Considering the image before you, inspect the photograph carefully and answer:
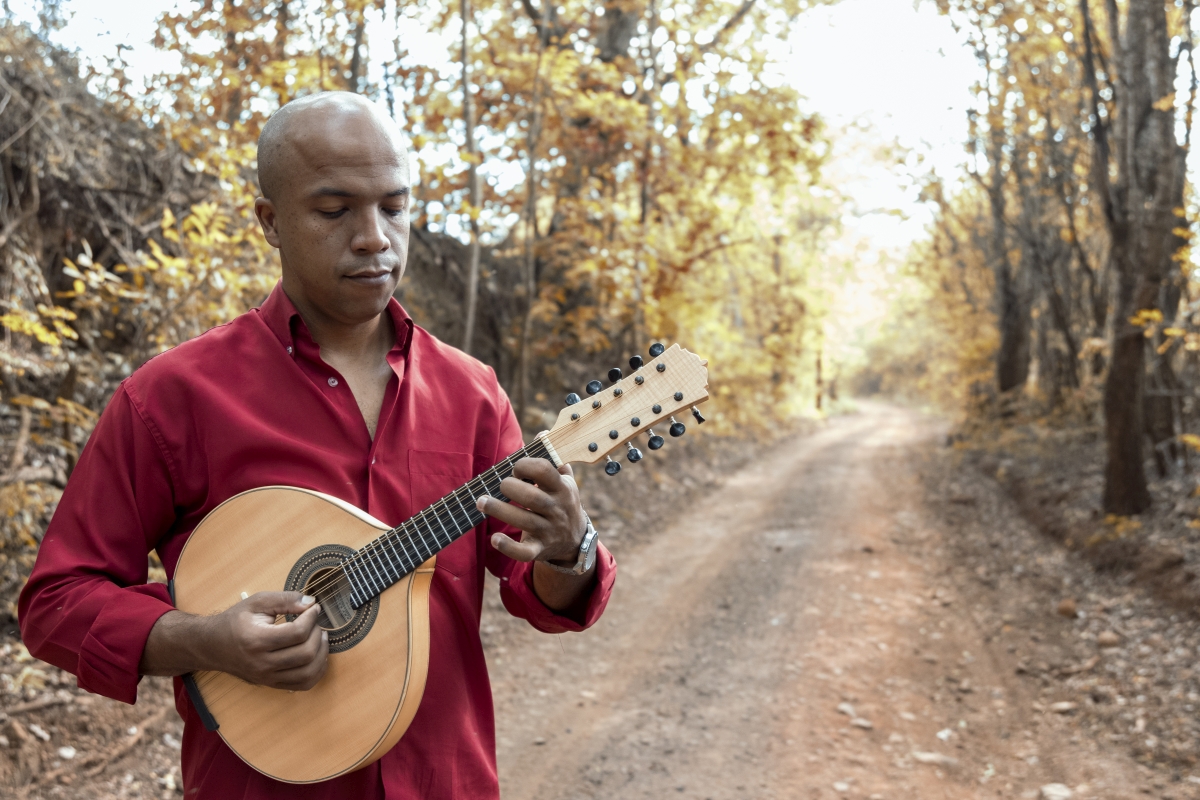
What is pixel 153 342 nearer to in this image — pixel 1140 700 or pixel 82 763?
pixel 82 763

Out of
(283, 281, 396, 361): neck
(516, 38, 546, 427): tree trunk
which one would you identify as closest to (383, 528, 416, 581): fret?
(283, 281, 396, 361): neck

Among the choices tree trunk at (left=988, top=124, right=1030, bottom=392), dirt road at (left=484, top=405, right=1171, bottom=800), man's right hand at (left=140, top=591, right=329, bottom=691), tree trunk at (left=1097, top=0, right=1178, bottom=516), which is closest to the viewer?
man's right hand at (left=140, top=591, right=329, bottom=691)

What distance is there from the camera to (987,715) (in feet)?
16.8

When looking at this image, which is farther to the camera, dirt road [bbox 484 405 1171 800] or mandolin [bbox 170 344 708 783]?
dirt road [bbox 484 405 1171 800]

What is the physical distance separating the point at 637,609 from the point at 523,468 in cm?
567

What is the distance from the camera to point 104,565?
163 cm

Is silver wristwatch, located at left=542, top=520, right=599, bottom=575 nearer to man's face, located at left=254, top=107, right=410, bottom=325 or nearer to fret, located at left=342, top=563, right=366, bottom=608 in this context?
fret, located at left=342, top=563, right=366, bottom=608

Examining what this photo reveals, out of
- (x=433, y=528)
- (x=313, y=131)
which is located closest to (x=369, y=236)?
(x=313, y=131)

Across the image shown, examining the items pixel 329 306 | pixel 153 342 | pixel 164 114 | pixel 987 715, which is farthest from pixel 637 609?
pixel 329 306

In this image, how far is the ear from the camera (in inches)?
71.9

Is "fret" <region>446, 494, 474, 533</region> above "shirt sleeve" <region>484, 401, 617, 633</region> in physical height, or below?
above

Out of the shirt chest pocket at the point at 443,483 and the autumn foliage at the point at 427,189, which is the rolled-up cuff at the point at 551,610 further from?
the autumn foliage at the point at 427,189

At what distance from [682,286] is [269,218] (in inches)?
397

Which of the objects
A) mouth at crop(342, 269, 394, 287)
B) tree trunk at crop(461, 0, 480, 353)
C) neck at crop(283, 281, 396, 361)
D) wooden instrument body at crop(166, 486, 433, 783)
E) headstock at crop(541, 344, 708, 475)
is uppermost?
tree trunk at crop(461, 0, 480, 353)
